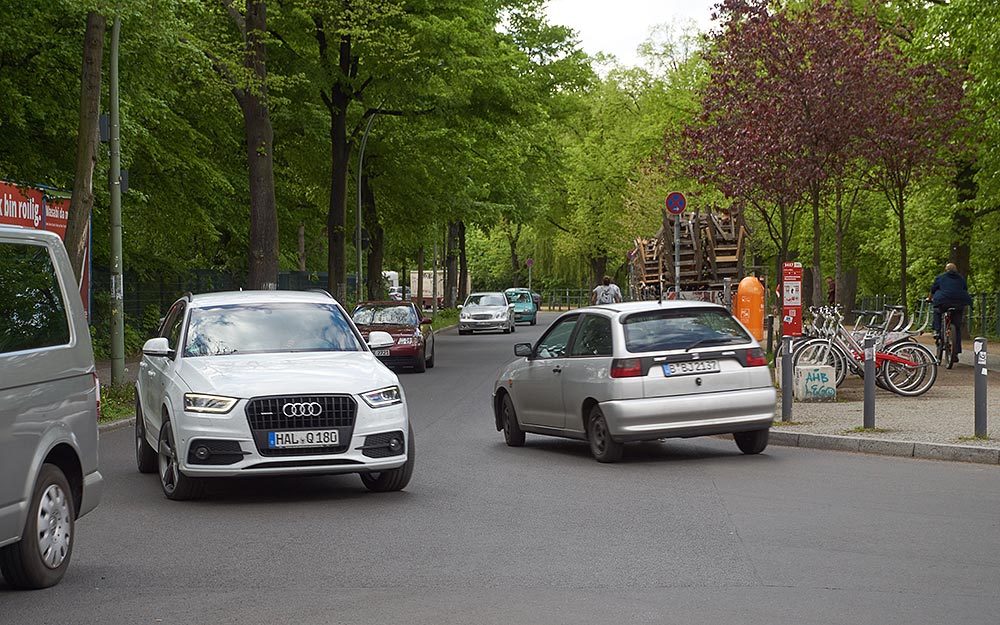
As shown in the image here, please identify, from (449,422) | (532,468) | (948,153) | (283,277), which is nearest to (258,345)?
(532,468)

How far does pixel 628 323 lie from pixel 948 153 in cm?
1829

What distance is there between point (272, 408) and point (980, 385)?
7359 millimetres

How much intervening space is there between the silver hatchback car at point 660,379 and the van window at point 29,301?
6.39 metres

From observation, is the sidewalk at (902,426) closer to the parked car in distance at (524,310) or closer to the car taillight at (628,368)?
the car taillight at (628,368)

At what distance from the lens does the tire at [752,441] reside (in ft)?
46.2

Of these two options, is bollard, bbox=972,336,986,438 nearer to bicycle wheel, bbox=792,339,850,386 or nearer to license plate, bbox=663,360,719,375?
license plate, bbox=663,360,719,375

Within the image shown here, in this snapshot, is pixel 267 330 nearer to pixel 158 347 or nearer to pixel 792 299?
pixel 158 347

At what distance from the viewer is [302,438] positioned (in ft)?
35.4

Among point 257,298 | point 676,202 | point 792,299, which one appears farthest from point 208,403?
point 676,202

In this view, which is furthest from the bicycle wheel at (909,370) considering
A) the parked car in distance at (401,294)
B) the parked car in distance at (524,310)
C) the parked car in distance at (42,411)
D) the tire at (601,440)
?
the parked car in distance at (401,294)

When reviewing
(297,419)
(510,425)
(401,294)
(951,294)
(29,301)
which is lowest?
(510,425)

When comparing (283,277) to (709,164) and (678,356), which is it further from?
(678,356)

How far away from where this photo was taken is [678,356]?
1355cm

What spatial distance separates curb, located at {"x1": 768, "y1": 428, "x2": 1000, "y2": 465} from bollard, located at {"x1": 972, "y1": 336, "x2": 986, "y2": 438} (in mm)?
764
